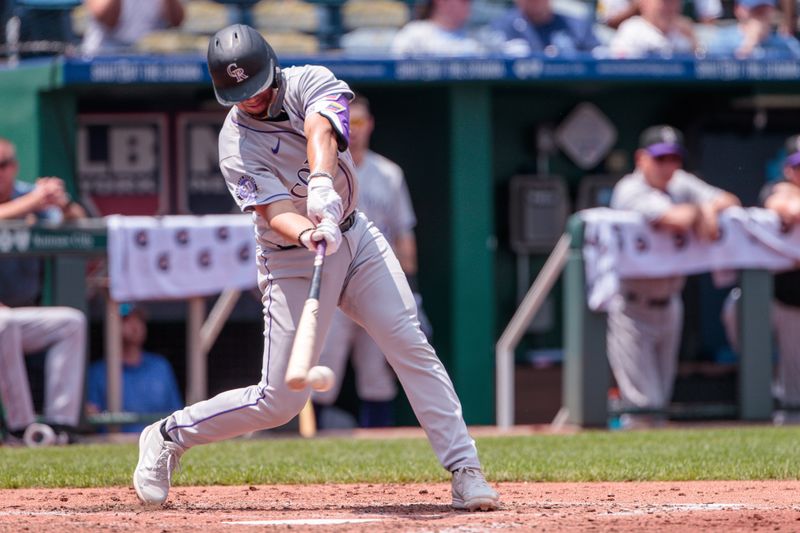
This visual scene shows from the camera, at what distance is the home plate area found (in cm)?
467

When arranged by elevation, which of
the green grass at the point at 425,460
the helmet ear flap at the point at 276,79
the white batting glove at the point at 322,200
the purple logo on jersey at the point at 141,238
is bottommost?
the green grass at the point at 425,460

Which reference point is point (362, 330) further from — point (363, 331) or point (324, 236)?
point (324, 236)

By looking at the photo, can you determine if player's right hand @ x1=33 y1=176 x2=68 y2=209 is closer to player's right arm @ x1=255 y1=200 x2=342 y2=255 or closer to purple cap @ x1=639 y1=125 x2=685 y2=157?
purple cap @ x1=639 y1=125 x2=685 y2=157

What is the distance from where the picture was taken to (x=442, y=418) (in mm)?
5062

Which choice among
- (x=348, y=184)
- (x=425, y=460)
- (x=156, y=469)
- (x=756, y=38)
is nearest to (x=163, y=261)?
(x=425, y=460)

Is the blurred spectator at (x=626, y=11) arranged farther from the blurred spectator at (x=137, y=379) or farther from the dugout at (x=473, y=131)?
the blurred spectator at (x=137, y=379)

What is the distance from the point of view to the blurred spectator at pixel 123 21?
10141mm

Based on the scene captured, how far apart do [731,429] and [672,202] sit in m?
1.51

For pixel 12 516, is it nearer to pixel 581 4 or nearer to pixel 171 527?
pixel 171 527

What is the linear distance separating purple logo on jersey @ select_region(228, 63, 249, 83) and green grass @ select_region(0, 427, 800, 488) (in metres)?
2.09

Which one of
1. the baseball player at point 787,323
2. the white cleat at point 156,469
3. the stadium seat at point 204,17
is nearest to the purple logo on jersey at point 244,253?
the stadium seat at point 204,17

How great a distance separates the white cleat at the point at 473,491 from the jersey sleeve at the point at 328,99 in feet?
3.78

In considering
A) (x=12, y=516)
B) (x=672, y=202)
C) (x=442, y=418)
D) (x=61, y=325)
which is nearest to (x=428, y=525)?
(x=442, y=418)

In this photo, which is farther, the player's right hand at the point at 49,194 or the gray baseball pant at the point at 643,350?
the gray baseball pant at the point at 643,350
